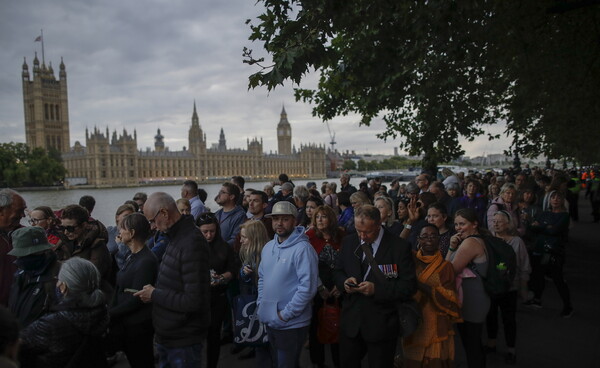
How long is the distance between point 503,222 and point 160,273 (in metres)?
3.61


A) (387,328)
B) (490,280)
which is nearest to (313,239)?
(387,328)

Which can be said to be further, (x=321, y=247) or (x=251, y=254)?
(x=321, y=247)

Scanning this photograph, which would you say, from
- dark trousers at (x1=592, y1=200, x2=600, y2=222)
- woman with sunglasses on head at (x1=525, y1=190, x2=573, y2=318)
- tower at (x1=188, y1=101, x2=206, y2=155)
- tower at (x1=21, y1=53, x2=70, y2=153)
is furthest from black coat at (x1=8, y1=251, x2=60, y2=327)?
tower at (x1=21, y1=53, x2=70, y2=153)

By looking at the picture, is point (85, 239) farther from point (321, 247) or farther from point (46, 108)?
point (46, 108)

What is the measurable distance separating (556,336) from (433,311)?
8.35 ft

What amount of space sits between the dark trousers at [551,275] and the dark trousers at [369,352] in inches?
131

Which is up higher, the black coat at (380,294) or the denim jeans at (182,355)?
the black coat at (380,294)

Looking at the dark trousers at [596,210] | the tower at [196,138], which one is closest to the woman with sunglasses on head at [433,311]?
the dark trousers at [596,210]

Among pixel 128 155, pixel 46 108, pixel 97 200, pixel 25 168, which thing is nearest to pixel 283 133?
pixel 128 155

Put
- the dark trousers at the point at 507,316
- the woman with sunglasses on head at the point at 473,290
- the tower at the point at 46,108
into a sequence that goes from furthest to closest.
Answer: the tower at the point at 46,108 → the dark trousers at the point at 507,316 → the woman with sunglasses on head at the point at 473,290

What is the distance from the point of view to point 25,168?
59500 millimetres

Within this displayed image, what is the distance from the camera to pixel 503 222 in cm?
450

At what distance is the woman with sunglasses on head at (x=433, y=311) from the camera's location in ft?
10.7

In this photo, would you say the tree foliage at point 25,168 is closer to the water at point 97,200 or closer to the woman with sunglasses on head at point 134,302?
the water at point 97,200
